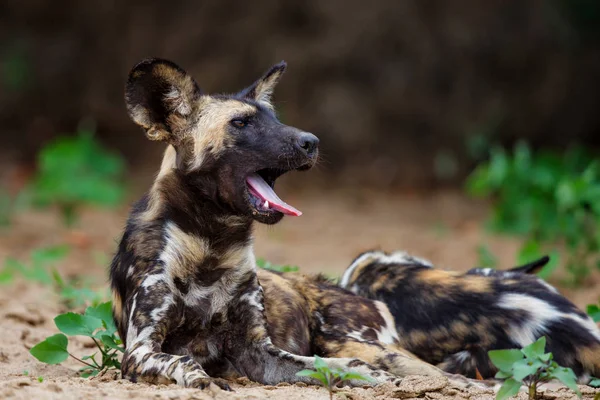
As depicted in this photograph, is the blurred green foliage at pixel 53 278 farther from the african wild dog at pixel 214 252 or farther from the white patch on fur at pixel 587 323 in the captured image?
the white patch on fur at pixel 587 323

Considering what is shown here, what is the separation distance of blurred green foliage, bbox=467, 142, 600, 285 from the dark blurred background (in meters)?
2.95

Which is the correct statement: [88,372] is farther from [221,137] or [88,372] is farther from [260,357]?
[221,137]

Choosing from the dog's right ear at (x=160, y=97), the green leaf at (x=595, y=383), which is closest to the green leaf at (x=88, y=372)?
the dog's right ear at (x=160, y=97)

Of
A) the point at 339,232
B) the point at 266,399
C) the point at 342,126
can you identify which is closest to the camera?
the point at 266,399

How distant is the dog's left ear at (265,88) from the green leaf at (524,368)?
162cm

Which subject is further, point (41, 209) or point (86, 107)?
point (86, 107)

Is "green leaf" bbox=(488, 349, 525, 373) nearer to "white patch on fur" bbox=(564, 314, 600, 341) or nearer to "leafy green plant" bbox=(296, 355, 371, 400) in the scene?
"leafy green plant" bbox=(296, 355, 371, 400)

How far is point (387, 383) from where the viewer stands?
10.3 feet

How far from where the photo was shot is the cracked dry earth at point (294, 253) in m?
2.88

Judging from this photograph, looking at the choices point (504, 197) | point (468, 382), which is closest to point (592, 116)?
point (504, 197)

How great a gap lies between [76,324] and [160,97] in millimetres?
901

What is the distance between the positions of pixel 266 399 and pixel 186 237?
→ 2.75ft

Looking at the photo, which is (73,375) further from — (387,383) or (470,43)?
(470,43)

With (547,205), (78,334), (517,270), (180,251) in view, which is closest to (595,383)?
(517,270)
